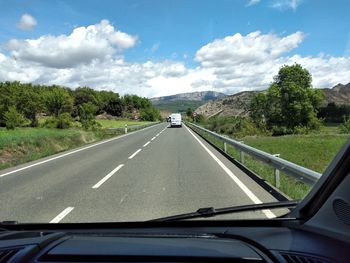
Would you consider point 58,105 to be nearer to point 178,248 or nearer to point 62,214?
point 62,214

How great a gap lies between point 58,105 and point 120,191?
112833mm

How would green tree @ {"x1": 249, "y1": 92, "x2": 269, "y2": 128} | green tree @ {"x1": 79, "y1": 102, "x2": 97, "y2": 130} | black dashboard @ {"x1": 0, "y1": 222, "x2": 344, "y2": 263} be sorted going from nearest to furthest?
black dashboard @ {"x1": 0, "y1": 222, "x2": 344, "y2": 263} → green tree @ {"x1": 79, "y1": 102, "x2": 97, "y2": 130} → green tree @ {"x1": 249, "y1": 92, "x2": 269, "y2": 128}

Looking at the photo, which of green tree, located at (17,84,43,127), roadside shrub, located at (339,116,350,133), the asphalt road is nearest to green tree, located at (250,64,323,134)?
roadside shrub, located at (339,116,350,133)

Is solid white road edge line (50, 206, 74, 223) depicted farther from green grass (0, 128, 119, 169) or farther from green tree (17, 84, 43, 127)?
green tree (17, 84, 43, 127)

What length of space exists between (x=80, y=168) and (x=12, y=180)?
114 inches

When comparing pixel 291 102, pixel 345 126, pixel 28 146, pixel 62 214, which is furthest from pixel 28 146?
pixel 291 102

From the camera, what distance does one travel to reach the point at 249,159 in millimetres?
17359

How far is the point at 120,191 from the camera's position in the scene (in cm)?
1053

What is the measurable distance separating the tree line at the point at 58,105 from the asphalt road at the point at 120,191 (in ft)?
114

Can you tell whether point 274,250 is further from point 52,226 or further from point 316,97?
point 316,97

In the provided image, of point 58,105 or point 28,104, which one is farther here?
point 58,105

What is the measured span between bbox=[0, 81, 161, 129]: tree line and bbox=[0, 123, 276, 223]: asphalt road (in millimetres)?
34887

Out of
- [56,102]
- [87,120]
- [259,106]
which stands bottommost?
[87,120]

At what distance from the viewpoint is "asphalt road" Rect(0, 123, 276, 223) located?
808 cm
